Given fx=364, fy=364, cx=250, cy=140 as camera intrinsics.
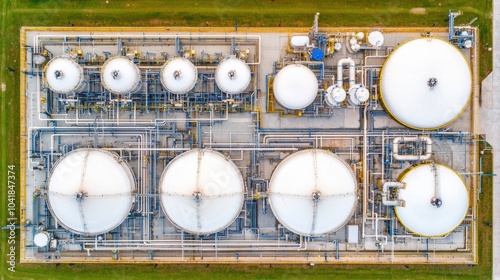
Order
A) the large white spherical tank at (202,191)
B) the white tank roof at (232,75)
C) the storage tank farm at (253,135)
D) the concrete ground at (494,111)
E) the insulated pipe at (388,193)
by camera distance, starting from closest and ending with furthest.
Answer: the large white spherical tank at (202,191) → the white tank roof at (232,75) → the insulated pipe at (388,193) → the storage tank farm at (253,135) → the concrete ground at (494,111)

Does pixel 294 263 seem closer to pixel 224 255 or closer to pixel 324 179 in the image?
pixel 224 255

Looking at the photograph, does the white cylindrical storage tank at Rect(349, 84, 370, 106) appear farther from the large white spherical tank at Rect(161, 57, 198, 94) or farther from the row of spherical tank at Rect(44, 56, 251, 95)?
the large white spherical tank at Rect(161, 57, 198, 94)

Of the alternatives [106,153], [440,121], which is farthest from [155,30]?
[440,121]

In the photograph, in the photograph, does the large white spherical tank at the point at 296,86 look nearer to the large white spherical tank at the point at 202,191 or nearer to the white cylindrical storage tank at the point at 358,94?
the white cylindrical storage tank at the point at 358,94

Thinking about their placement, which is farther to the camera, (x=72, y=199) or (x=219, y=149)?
(x=219, y=149)

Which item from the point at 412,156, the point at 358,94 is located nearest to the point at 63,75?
the point at 358,94

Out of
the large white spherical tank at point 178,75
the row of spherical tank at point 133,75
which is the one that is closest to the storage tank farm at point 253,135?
the row of spherical tank at point 133,75
